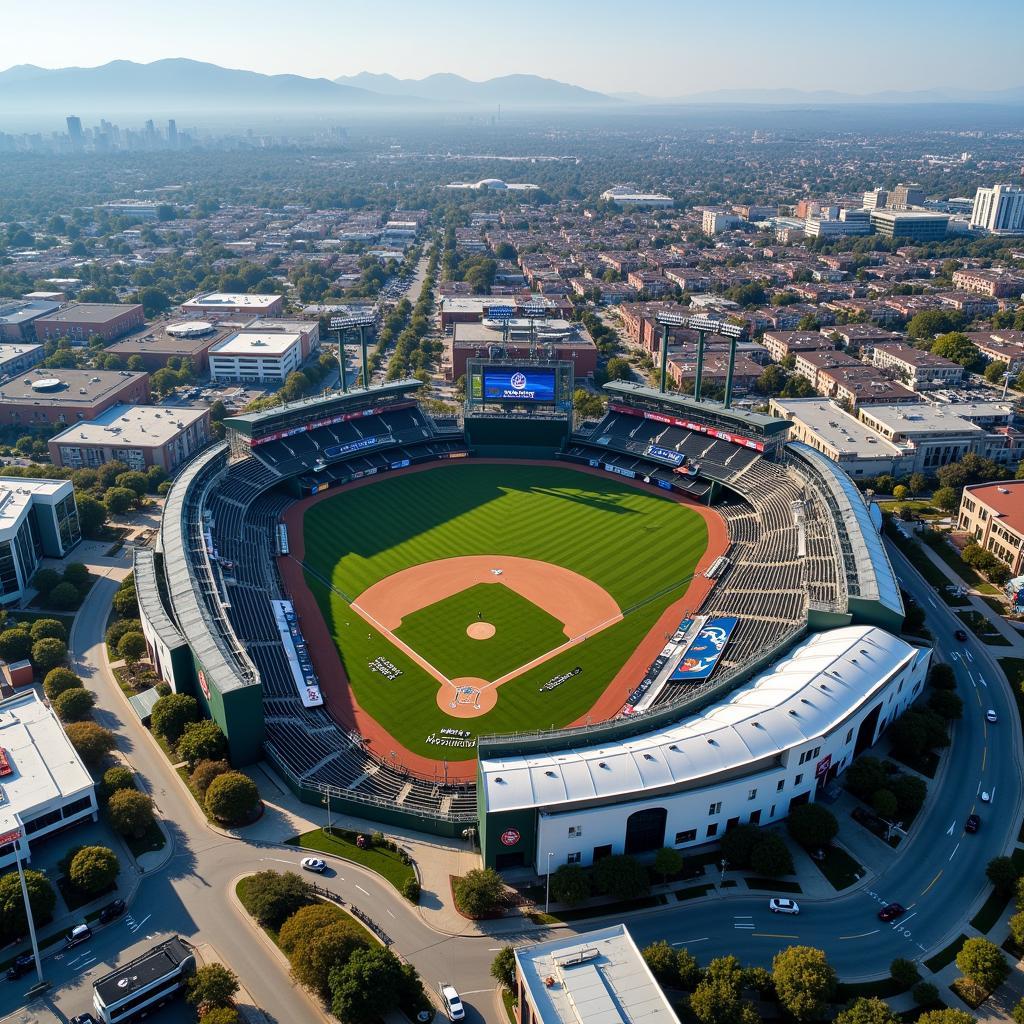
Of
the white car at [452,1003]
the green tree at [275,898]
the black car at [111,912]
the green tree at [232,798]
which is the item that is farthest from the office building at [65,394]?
the white car at [452,1003]

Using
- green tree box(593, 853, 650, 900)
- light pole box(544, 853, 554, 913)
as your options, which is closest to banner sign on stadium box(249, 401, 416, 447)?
light pole box(544, 853, 554, 913)

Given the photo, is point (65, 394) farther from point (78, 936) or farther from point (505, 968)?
point (505, 968)

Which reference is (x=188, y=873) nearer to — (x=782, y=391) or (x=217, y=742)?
(x=217, y=742)

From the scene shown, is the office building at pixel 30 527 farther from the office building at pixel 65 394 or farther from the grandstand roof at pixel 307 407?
the office building at pixel 65 394

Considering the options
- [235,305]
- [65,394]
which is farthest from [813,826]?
[235,305]

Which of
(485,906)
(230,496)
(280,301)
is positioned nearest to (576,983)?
(485,906)

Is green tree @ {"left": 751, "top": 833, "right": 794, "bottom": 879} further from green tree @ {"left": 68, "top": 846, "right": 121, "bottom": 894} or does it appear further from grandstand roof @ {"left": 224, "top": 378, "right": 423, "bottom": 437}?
grandstand roof @ {"left": 224, "top": 378, "right": 423, "bottom": 437}
